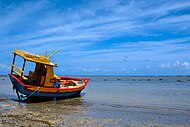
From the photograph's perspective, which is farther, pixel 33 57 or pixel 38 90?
pixel 33 57

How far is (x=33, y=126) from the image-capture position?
1096 centimetres

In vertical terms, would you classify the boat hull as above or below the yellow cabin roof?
below

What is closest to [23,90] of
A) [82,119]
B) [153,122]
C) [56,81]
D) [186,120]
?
[56,81]

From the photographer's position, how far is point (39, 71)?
2119 cm

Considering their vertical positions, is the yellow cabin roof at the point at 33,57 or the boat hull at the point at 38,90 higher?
the yellow cabin roof at the point at 33,57

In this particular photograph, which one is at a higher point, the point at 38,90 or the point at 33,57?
the point at 33,57

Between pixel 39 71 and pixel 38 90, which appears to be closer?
pixel 38 90

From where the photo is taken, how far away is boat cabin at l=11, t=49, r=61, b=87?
19384mm

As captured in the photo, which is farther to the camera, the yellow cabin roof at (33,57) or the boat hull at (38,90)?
the yellow cabin roof at (33,57)

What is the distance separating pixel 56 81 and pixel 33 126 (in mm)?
10187

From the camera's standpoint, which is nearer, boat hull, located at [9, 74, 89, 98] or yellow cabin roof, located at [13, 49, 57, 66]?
boat hull, located at [9, 74, 89, 98]

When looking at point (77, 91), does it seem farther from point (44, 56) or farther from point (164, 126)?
point (164, 126)

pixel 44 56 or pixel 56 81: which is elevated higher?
pixel 44 56

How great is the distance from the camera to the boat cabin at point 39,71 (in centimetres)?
1938
